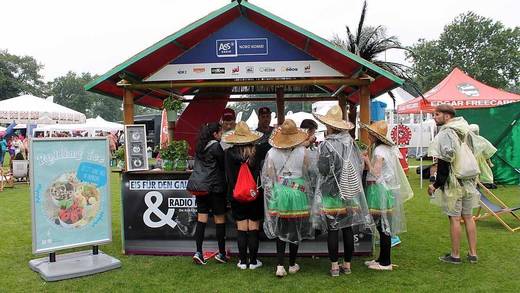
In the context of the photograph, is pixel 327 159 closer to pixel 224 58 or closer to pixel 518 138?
Answer: pixel 224 58

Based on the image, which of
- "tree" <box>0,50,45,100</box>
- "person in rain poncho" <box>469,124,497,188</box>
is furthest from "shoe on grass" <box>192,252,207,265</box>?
"tree" <box>0,50,45,100</box>

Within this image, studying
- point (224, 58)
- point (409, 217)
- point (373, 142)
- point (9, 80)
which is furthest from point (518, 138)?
point (9, 80)

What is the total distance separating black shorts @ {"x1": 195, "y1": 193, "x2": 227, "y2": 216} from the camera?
533 centimetres

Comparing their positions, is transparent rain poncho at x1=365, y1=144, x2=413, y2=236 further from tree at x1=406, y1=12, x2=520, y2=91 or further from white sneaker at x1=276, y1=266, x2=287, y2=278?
tree at x1=406, y1=12, x2=520, y2=91

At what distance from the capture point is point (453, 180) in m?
5.18

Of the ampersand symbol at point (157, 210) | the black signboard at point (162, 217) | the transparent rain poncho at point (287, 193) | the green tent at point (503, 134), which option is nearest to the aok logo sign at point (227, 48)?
the black signboard at point (162, 217)

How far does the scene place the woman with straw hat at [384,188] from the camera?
4.95 metres

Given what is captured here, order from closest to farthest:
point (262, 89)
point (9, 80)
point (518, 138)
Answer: point (262, 89), point (518, 138), point (9, 80)

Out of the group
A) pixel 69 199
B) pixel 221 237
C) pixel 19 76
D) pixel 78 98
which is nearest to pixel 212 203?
pixel 221 237

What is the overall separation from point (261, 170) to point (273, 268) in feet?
3.86

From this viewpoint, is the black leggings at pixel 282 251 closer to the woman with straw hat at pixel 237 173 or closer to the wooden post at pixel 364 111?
the woman with straw hat at pixel 237 173

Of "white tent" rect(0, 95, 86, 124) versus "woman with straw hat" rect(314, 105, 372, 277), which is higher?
"white tent" rect(0, 95, 86, 124)

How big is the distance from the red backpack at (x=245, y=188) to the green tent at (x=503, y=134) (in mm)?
8913

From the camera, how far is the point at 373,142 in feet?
17.2
